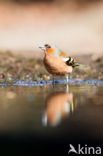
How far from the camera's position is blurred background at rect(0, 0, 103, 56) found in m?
3.30

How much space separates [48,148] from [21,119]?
28cm

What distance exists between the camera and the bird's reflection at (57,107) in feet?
3.67

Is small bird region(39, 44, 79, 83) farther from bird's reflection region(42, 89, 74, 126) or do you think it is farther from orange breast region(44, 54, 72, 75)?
bird's reflection region(42, 89, 74, 126)

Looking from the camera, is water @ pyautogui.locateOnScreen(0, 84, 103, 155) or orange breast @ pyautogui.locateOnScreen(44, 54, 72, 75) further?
orange breast @ pyautogui.locateOnScreen(44, 54, 72, 75)

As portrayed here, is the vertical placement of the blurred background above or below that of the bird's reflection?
above

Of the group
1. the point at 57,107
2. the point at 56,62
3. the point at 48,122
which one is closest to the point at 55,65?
the point at 56,62

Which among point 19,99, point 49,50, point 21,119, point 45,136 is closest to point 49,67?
point 49,50

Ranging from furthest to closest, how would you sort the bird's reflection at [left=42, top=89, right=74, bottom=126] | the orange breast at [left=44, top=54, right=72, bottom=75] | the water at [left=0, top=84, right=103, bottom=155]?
the orange breast at [left=44, top=54, right=72, bottom=75] < the bird's reflection at [left=42, top=89, right=74, bottom=126] < the water at [left=0, top=84, right=103, bottom=155]

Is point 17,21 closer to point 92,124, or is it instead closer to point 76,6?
point 76,6

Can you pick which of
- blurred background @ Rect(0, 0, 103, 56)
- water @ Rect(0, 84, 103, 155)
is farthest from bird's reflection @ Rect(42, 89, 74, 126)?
blurred background @ Rect(0, 0, 103, 56)

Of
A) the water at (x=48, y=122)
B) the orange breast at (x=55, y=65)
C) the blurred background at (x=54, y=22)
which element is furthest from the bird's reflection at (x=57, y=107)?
the blurred background at (x=54, y=22)

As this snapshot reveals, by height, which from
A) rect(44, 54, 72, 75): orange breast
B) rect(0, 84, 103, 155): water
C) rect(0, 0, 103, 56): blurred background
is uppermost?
rect(0, 0, 103, 56): blurred background

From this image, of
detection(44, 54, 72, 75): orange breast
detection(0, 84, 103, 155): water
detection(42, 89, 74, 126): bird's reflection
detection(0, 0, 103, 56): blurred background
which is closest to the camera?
detection(0, 84, 103, 155): water

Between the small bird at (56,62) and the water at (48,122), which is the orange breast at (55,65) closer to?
the small bird at (56,62)
